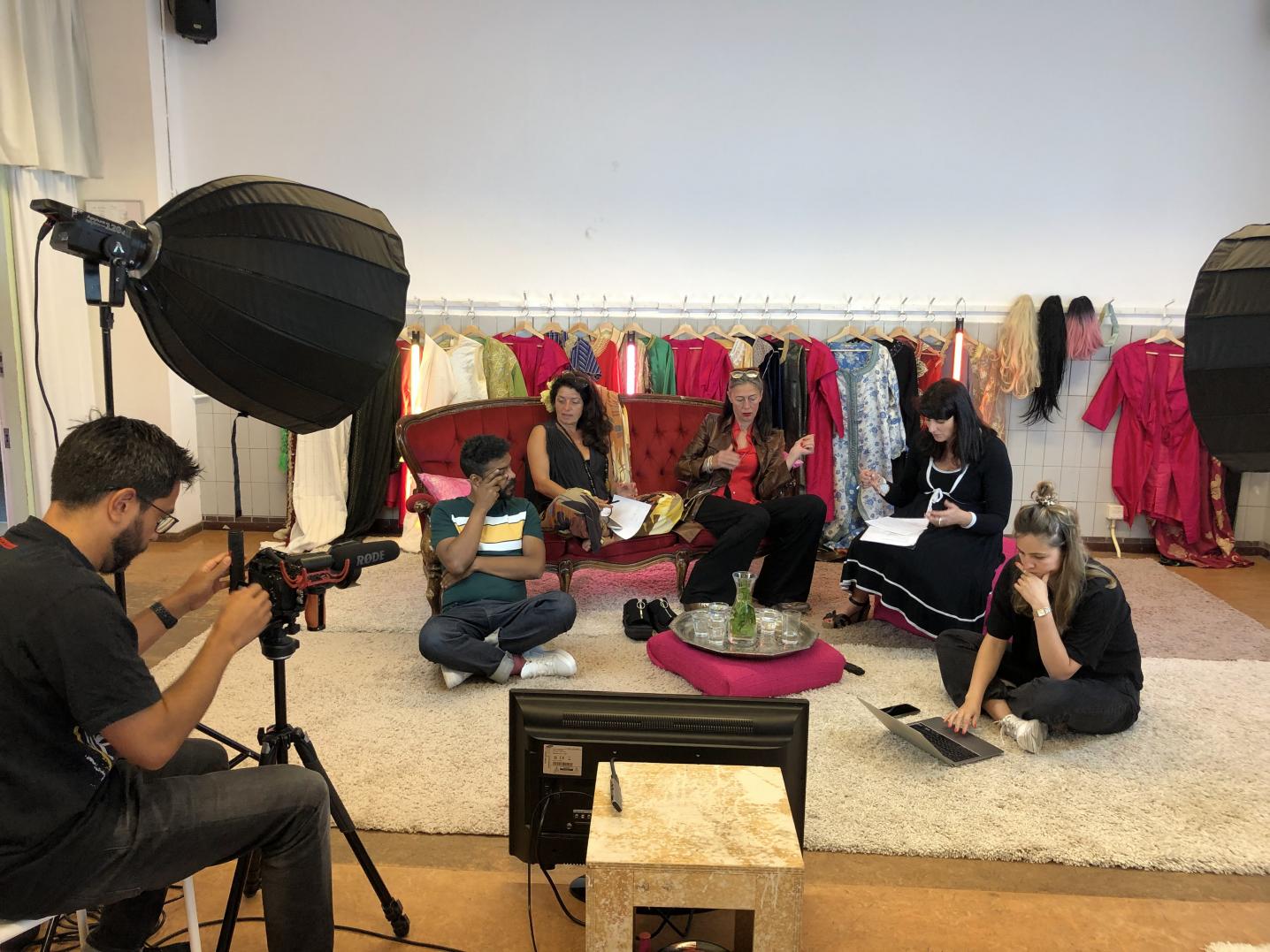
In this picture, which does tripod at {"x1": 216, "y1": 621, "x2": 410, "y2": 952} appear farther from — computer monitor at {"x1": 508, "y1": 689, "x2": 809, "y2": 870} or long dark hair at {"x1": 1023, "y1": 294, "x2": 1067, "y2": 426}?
long dark hair at {"x1": 1023, "y1": 294, "x2": 1067, "y2": 426}

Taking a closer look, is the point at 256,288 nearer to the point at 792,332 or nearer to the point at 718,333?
the point at 718,333

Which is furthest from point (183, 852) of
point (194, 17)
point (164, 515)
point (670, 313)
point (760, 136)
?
point (194, 17)

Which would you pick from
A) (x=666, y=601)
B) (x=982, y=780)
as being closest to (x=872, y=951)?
(x=982, y=780)

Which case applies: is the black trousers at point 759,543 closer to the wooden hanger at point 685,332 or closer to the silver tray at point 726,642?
the silver tray at point 726,642

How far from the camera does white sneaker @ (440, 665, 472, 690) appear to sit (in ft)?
11.3

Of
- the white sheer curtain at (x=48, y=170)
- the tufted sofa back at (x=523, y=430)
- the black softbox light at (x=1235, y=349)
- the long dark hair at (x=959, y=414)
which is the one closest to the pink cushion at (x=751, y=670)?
the long dark hair at (x=959, y=414)

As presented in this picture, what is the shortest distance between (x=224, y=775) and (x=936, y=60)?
17.8 feet

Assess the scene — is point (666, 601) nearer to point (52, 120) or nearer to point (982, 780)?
point (982, 780)

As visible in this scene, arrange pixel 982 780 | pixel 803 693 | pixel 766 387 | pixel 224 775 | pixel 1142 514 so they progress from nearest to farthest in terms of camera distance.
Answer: pixel 224 775 → pixel 982 780 → pixel 803 693 → pixel 766 387 → pixel 1142 514

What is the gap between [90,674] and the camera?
1479mm

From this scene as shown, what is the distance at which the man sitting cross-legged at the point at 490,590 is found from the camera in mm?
3441

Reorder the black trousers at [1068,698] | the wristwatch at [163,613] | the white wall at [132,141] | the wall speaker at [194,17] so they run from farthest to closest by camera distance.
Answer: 1. the wall speaker at [194,17]
2. the white wall at [132,141]
3. the black trousers at [1068,698]
4. the wristwatch at [163,613]

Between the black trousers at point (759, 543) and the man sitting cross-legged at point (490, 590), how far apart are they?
948 millimetres

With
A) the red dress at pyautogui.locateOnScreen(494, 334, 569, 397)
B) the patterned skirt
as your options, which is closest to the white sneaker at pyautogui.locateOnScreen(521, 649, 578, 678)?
the patterned skirt
